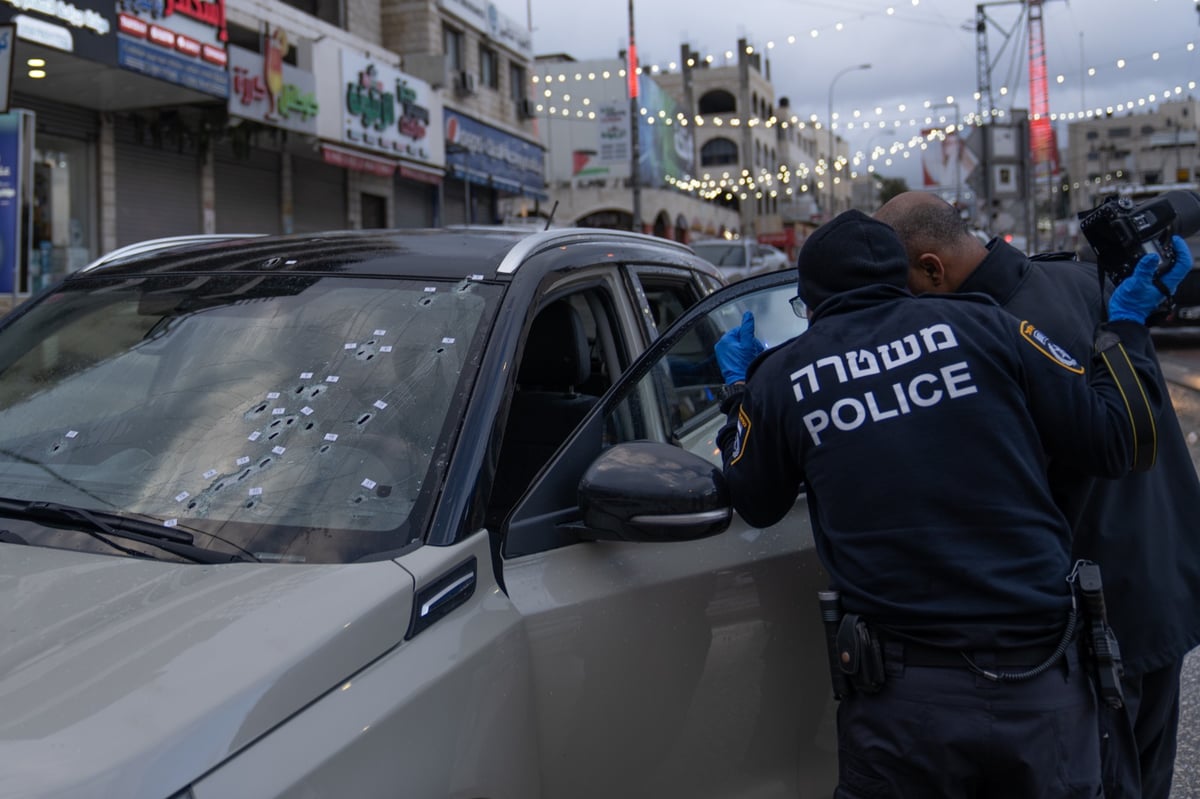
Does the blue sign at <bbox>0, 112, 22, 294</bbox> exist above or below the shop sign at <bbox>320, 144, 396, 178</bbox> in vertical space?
below

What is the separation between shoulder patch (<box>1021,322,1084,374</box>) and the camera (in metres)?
1.93

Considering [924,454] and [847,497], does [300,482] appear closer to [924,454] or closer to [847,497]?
[847,497]

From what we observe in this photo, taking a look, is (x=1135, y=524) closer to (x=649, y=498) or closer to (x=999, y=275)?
(x=999, y=275)

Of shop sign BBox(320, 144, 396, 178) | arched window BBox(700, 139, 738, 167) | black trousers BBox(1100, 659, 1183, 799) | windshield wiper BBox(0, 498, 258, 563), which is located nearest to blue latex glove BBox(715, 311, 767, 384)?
black trousers BBox(1100, 659, 1183, 799)

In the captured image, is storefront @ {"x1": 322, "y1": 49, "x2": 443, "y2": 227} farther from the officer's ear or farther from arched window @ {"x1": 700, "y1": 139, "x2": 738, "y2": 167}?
arched window @ {"x1": 700, "y1": 139, "x2": 738, "y2": 167}

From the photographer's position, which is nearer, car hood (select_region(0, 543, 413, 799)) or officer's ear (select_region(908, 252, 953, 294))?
car hood (select_region(0, 543, 413, 799))

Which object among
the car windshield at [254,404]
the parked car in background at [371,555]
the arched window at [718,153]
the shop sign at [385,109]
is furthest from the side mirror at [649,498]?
the arched window at [718,153]

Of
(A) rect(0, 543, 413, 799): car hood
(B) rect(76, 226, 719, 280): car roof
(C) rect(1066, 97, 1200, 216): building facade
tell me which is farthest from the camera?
(C) rect(1066, 97, 1200, 216): building facade

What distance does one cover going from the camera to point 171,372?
7.68 feet

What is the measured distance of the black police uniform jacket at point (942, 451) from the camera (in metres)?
1.85

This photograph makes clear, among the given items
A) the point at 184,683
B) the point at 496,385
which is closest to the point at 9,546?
the point at 184,683

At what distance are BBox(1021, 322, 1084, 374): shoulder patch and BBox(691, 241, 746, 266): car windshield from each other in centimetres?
2113

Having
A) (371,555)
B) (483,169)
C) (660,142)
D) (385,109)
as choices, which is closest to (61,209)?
(385,109)

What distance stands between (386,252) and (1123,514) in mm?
1734
